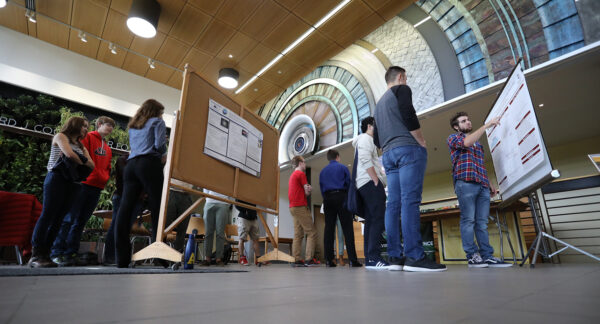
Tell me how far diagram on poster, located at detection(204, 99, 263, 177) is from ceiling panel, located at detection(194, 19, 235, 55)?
253cm

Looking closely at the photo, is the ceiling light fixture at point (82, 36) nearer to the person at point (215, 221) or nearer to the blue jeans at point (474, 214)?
the person at point (215, 221)

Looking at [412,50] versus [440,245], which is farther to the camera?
[412,50]

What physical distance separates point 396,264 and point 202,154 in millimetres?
1688

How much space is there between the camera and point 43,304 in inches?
18.2

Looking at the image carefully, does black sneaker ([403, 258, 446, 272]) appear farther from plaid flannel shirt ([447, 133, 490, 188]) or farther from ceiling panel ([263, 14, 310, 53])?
ceiling panel ([263, 14, 310, 53])

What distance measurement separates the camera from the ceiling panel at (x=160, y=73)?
622 cm

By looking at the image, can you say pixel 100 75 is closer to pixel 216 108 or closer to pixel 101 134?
pixel 101 134

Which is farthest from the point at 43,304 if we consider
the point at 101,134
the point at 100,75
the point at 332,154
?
the point at 100,75

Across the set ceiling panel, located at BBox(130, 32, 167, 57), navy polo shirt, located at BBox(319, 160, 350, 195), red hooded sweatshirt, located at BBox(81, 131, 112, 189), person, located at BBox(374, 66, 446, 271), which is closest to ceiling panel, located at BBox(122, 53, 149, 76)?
ceiling panel, located at BBox(130, 32, 167, 57)

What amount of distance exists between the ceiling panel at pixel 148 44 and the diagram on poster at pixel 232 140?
10.7ft

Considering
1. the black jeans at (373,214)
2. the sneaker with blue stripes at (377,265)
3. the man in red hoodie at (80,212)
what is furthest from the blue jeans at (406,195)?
the man in red hoodie at (80,212)

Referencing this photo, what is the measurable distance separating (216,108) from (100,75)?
4895 mm

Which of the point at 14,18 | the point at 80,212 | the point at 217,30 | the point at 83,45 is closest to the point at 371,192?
the point at 80,212

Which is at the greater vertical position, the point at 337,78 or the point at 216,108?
the point at 337,78
